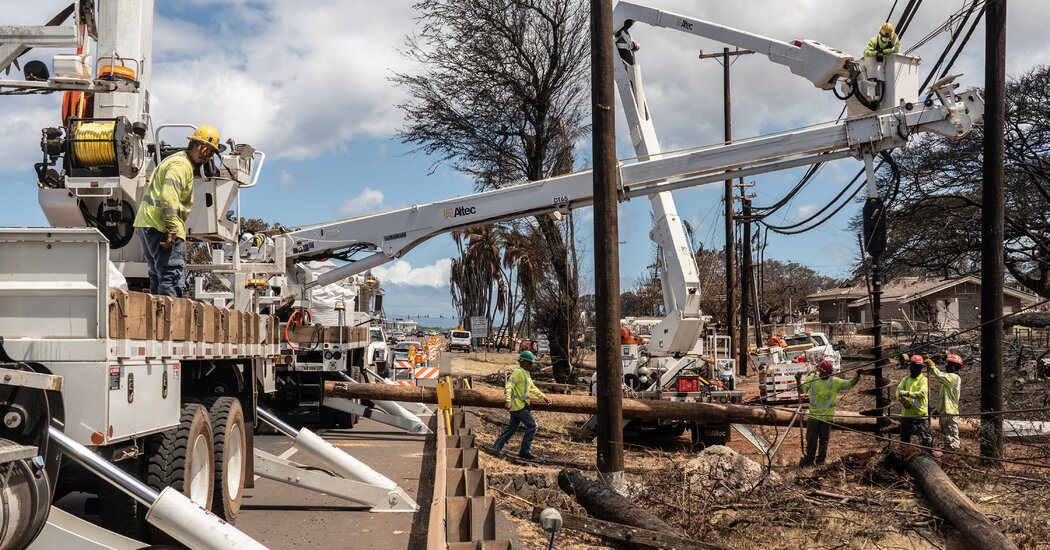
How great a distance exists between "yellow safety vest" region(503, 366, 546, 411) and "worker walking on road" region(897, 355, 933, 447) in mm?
5051

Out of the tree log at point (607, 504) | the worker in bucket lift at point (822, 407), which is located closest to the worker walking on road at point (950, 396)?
the worker in bucket lift at point (822, 407)

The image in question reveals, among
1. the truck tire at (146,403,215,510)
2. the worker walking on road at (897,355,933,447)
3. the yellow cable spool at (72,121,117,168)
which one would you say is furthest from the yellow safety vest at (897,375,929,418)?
the yellow cable spool at (72,121,117,168)

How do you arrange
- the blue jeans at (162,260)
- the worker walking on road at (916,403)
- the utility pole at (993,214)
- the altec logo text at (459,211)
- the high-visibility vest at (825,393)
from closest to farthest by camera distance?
1. the blue jeans at (162,260)
2. the utility pole at (993,214)
3. the worker walking on road at (916,403)
4. the high-visibility vest at (825,393)
5. the altec logo text at (459,211)

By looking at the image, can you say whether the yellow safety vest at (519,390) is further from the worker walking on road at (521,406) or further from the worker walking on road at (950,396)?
the worker walking on road at (950,396)

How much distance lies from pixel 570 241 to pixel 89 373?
22.2m

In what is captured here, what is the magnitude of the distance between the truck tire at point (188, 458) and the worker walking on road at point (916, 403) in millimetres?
8902

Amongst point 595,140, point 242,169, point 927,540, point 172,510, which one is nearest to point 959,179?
point 595,140

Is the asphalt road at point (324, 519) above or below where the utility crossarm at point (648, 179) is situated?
below

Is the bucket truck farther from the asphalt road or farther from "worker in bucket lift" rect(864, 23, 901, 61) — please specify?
"worker in bucket lift" rect(864, 23, 901, 61)

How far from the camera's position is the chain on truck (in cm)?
484

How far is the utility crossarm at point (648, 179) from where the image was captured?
1199 cm

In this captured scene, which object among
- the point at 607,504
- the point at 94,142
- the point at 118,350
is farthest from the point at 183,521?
the point at 607,504

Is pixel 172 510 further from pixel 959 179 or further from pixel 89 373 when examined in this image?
pixel 959 179

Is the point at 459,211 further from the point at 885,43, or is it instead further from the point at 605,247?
Result: the point at 885,43
